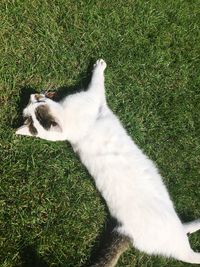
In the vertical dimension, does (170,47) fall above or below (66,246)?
above

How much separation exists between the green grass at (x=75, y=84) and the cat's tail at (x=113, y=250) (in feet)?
1.82

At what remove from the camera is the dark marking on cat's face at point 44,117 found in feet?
17.0

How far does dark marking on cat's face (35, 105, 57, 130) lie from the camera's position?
5191 mm

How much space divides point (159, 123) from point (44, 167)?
1575mm

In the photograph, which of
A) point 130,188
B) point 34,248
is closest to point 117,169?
point 130,188

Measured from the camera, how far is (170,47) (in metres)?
6.25

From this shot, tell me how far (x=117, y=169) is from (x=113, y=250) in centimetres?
88

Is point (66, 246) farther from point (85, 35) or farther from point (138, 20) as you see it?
point (138, 20)

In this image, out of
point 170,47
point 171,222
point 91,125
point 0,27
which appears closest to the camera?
point 171,222

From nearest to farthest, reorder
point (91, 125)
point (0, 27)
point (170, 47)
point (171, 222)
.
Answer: point (171, 222), point (91, 125), point (0, 27), point (170, 47)

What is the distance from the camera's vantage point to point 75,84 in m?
5.95

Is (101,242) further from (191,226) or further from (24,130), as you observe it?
(24,130)

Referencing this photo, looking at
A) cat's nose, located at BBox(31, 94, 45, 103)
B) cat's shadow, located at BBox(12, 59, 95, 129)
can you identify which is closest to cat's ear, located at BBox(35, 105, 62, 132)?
cat's nose, located at BBox(31, 94, 45, 103)

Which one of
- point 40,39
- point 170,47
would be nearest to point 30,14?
point 40,39
